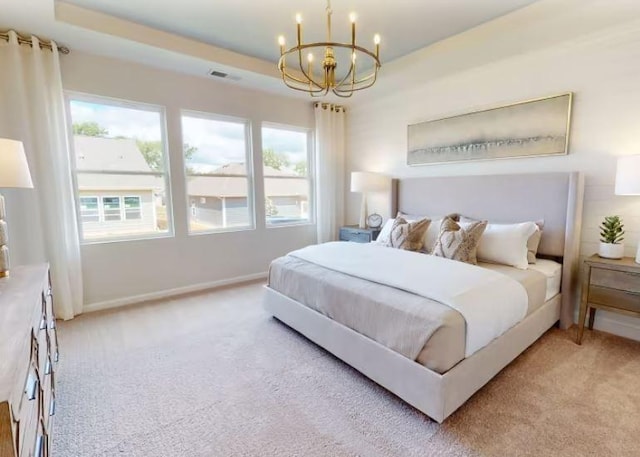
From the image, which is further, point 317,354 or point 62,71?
point 62,71

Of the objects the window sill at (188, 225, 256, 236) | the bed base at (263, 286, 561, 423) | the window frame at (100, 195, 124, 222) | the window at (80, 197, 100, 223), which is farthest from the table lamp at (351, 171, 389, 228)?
the window at (80, 197, 100, 223)

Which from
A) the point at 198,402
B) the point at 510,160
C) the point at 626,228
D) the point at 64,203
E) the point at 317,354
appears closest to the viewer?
the point at 198,402

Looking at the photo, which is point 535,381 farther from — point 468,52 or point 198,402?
point 468,52

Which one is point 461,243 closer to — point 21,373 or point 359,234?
point 359,234

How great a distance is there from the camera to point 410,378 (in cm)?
177

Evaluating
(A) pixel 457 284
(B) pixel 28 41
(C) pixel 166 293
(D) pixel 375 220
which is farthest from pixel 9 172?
(D) pixel 375 220

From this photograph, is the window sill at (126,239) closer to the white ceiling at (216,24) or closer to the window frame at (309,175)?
the window frame at (309,175)

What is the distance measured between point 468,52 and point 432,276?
2.37 m

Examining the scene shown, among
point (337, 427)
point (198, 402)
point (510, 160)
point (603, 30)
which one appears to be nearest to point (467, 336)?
point (337, 427)

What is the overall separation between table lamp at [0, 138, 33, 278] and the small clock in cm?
380

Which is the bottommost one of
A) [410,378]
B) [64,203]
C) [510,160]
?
[410,378]

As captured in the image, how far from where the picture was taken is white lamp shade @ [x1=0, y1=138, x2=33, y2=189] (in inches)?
74.0

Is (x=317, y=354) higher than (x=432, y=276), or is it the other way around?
(x=432, y=276)

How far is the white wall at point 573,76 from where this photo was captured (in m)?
2.53
